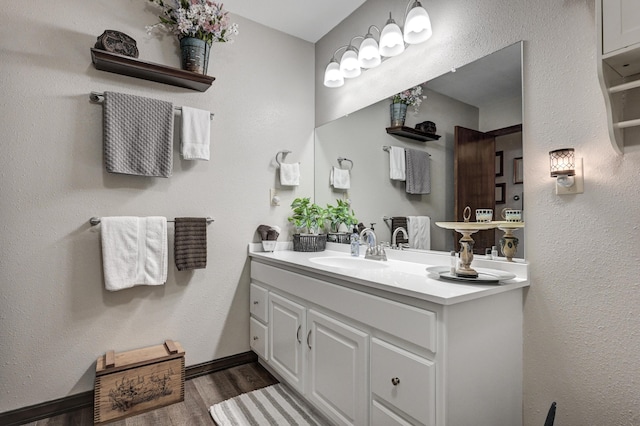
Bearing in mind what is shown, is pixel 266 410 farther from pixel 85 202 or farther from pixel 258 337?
pixel 85 202

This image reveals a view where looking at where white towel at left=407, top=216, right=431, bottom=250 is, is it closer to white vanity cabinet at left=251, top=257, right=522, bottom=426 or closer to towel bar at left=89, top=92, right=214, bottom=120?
white vanity cabinet at left=251, top=257, right=522, bottom=426

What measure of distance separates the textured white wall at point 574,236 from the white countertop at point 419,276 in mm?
171

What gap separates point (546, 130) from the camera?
4.52 feet

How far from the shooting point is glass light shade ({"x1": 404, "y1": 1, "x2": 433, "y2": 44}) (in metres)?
1.75

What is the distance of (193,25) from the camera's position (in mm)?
2064

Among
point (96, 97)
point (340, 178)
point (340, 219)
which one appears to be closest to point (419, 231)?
point (340, 219)

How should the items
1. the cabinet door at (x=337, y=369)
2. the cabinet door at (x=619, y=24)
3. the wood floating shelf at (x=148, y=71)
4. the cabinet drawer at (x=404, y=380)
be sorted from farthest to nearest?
the wood floating shelf at (x=148, y=71) < the cabinet door at (x=337, y=369) < the cabinet drawer at (x=404, y=380) < the cabinet door at (x=619, y=24)

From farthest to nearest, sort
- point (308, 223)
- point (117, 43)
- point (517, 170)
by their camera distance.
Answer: point (308, 223) < point (117, 43) < point (517, 170)

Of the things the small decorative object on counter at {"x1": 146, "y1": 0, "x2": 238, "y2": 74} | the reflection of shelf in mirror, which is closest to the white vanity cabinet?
the reflection of shelf in mirror

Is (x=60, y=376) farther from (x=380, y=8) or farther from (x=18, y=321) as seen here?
(x=380, y=8)

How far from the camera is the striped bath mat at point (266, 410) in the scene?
1.74m

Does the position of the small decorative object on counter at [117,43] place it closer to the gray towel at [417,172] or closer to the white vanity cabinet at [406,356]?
the white vanity cabinet at [406,356]

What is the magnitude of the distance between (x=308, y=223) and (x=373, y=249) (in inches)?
24.8

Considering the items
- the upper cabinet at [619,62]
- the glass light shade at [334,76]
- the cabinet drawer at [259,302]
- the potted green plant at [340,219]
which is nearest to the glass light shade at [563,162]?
the upper cabinet at [619,62]
